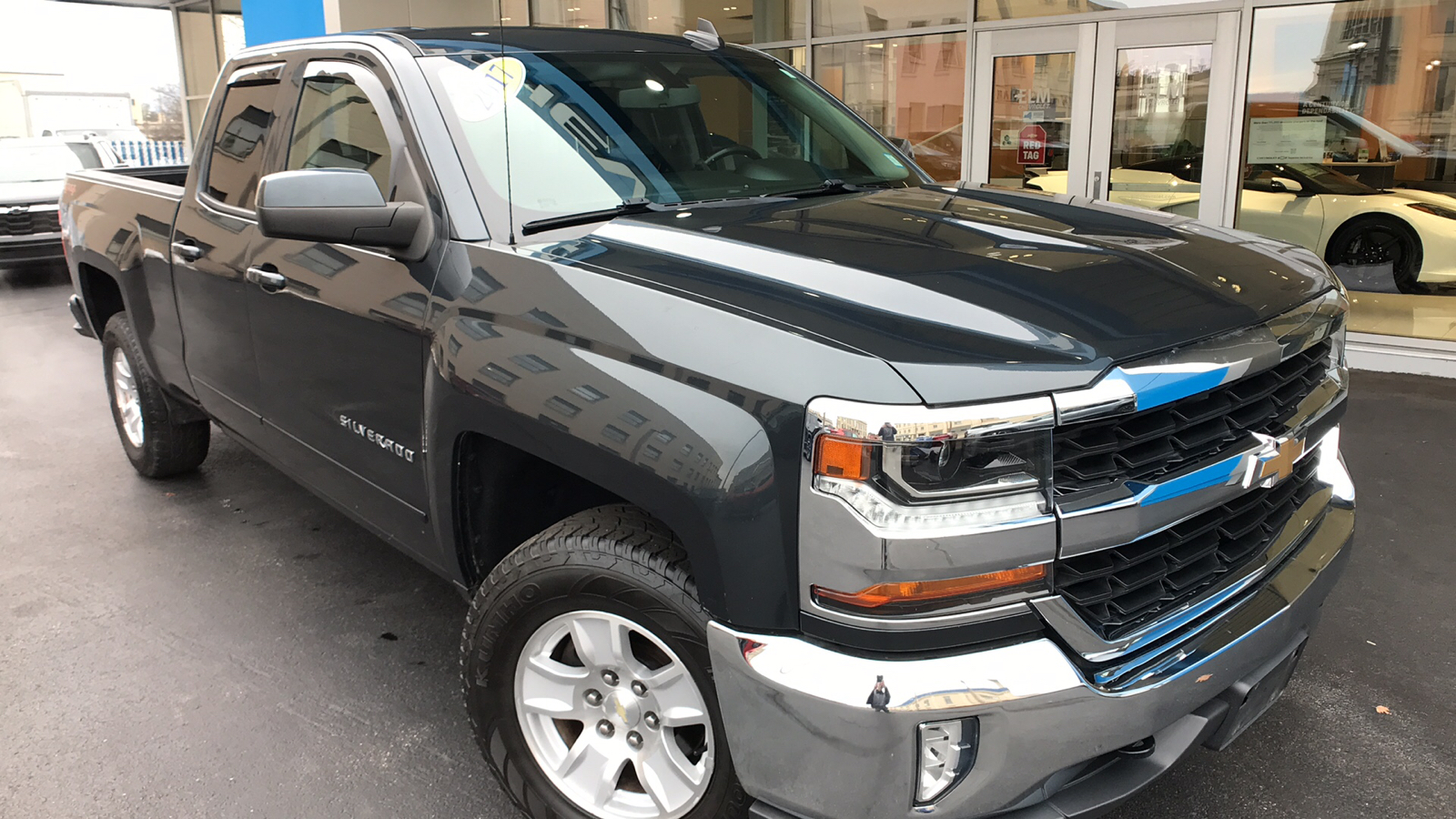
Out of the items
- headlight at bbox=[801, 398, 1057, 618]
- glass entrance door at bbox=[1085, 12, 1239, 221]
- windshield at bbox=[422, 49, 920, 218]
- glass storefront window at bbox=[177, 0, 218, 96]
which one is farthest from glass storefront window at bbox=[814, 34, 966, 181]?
glass storefront window at bbox=[177, 0, 218, 96]

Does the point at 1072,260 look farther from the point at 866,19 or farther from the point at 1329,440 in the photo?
the point at 866,19

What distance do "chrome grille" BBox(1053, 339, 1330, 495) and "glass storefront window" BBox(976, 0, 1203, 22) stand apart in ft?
20.8

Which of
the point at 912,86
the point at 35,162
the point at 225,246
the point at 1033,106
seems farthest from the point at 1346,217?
the point at 35,162

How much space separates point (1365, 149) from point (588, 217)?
675 cm

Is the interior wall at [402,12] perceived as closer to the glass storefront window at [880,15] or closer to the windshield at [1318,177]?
the glass storefront window at [880,15]

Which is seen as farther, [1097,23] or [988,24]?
[988,24]

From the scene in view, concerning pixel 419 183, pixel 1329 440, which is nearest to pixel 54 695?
pixel 419 183

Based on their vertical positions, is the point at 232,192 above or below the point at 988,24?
below

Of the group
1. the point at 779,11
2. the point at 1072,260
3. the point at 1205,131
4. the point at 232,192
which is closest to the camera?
the point at 1072,260

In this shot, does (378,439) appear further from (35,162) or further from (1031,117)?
(35,162)

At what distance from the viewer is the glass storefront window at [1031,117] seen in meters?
8.12

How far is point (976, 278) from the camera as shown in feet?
6.60

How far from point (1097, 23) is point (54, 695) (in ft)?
25.3

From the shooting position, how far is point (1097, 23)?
7.71m
